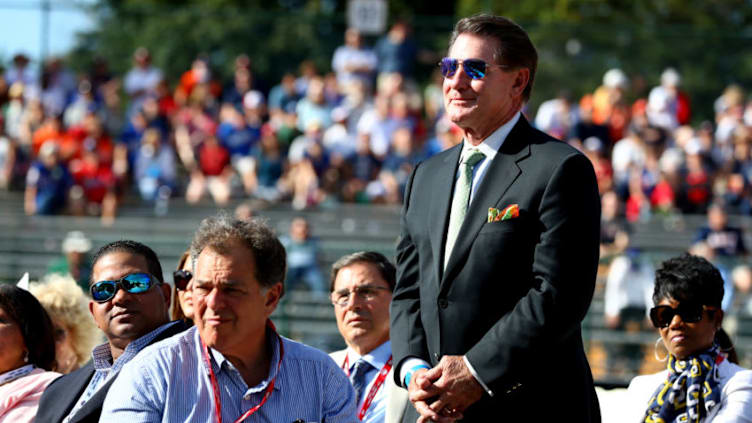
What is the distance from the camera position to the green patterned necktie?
11.6ft

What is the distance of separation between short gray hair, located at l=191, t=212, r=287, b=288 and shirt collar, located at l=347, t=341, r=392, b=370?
5.06ft

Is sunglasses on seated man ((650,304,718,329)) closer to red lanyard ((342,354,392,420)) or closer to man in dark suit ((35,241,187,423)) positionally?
red lanyard ((342,354,392,420))

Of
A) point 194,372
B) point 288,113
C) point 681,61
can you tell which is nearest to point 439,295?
point 194,372

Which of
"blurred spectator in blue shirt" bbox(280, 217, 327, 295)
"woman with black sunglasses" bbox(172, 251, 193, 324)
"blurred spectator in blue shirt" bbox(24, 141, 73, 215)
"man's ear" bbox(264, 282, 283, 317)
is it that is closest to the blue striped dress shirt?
"man's ear" bbox(264, 282, 283, 317)

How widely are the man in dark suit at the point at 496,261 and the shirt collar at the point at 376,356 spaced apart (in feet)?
4.77

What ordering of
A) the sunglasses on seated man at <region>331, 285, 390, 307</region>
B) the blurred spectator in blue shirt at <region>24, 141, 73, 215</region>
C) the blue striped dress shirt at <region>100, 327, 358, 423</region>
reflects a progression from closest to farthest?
the blue striped dress shirt at <region>100, 327, 358, 423</region>, the sunglasses on seated man at <region>331, 285, 390, 307</region>, the blurred spectator in blue shirt at <region>24, 141, 73, 215</region>

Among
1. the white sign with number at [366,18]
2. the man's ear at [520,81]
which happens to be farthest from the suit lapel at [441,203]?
the white sign with number at [366,18]

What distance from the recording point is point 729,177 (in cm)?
1499

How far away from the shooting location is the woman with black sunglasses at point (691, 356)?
4.22 m

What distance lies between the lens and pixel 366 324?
5250 millimetres

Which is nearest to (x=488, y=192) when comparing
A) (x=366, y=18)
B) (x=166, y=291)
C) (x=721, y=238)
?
(x=166, y=291)

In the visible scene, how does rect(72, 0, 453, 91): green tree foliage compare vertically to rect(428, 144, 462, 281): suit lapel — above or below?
above

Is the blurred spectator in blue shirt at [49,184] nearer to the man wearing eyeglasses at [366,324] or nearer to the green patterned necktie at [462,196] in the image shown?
the man wearing eyeglasses at [366,324]

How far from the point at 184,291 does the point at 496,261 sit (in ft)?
5.19
